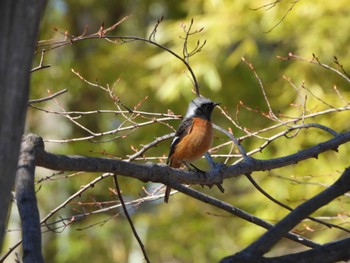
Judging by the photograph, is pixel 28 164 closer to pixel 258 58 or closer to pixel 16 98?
pixel 16 98

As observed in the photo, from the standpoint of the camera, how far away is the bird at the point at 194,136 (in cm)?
579

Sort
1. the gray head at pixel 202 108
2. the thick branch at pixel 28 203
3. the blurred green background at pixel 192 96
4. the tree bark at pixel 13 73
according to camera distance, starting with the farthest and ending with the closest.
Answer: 1. the blurred green background at pixel 192 96
2. the gray head at pixel 202 108
3. the thick branch at pixel 28 203
4. the tree bark at pixel 13 73

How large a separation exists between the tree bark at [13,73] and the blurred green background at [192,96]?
7.04 metres

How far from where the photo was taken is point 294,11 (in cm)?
966

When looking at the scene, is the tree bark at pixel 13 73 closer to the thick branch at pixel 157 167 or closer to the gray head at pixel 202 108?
the thick branch at pixel 157 167

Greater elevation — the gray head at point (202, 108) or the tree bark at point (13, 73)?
the gray head at point (202, 108)

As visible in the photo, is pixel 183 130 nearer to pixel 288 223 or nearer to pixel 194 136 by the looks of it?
pixel 194 136

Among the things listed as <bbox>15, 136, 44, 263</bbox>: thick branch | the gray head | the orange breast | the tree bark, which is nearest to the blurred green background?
the gray head

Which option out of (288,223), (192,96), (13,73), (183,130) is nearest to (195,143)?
(183,130)

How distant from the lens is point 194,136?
584 centimetres

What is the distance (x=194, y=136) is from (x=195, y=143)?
0.06 metres

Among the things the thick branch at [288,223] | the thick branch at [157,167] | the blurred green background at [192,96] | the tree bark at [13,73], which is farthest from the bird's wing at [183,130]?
the tree bark at [13,73]

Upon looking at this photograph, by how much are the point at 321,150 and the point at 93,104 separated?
907cm

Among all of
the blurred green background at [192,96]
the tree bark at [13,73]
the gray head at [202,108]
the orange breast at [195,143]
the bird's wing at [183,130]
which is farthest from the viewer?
the blurred green background at [192,96]
